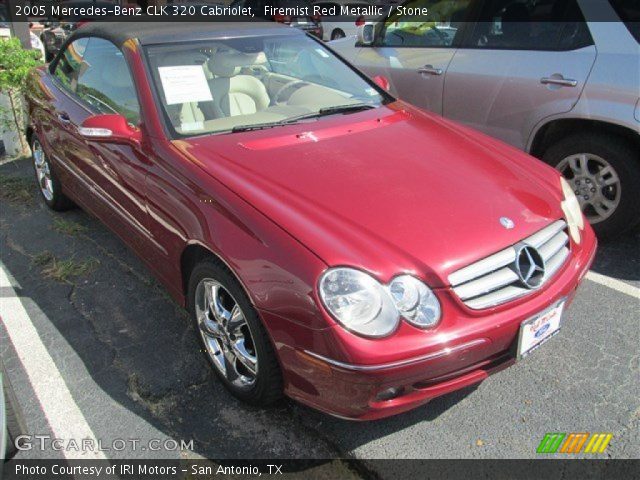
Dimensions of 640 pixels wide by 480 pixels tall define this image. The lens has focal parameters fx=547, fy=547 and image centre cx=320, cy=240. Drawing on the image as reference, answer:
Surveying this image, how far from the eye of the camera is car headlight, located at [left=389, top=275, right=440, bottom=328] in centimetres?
193

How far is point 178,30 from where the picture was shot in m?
3.28

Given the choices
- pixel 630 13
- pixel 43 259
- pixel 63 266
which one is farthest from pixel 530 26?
pixel 43 259

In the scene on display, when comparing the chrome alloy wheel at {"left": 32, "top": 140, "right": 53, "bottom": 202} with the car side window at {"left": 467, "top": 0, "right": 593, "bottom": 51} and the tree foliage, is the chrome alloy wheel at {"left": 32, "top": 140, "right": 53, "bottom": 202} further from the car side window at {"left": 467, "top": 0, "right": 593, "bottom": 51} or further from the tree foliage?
the car side window at {"left": 467, "top": 0, "right": 593, "bottom": 51}

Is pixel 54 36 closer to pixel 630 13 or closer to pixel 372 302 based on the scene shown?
pixel 630 13

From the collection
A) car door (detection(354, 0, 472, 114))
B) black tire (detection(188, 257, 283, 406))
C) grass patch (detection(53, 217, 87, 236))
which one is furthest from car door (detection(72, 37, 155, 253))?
car door (detection(354, 0, 472, 114))

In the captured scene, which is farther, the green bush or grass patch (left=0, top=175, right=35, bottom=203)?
Result: the green bush

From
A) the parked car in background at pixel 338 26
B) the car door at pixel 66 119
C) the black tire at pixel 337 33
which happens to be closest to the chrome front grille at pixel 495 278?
the car door at pixel 66 119

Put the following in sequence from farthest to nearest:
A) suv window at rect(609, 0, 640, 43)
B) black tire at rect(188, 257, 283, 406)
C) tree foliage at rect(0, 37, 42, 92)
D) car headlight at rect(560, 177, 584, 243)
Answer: tree foliage at rect(0, 37, 42, 92) < suv window at rect(609, 0, 640, 43) < car headlight at rect(560, 177, 584, 243) < black tire at rect(188, 257, 283, 406)

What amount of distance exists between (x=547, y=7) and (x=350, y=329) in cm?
321

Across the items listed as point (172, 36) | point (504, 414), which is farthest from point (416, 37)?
point (504, 414)

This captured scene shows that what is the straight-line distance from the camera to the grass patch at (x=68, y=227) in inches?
167

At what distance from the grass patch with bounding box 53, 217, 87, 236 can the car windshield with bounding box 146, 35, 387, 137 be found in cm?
181

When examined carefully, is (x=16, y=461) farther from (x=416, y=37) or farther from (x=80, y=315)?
(x=416, y=37)

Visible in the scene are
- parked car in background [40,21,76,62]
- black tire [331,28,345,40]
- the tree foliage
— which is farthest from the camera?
black tire [331,28,345,40]
